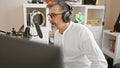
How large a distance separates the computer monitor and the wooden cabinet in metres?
2.39

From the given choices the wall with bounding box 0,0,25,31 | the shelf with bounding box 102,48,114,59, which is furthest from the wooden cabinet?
the wall with bounding box 0,0,25,31

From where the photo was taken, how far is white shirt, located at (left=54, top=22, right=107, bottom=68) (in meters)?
1.22

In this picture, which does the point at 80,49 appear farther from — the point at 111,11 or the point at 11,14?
the point at 111,11

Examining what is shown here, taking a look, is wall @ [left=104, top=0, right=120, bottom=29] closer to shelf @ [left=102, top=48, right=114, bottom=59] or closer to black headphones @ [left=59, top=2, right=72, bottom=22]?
shelf @ [left=102, top=48, right=114, bottom=59]

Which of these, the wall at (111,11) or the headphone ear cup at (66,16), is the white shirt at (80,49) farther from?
the wall at (111,11)

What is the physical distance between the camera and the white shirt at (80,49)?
1222 millimetres

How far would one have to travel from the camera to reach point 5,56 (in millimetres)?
520

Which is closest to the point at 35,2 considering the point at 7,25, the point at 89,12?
the point at 7,25

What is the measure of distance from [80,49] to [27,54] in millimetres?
912

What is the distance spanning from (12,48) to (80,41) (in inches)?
34.3

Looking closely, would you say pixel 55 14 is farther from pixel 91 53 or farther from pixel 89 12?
pixel 89 12

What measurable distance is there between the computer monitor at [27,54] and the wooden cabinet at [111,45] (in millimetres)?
2392

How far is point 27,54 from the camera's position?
1.57 ft

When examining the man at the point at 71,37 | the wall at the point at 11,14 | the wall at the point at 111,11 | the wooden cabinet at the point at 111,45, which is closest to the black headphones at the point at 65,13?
the man at the point at 71,37
